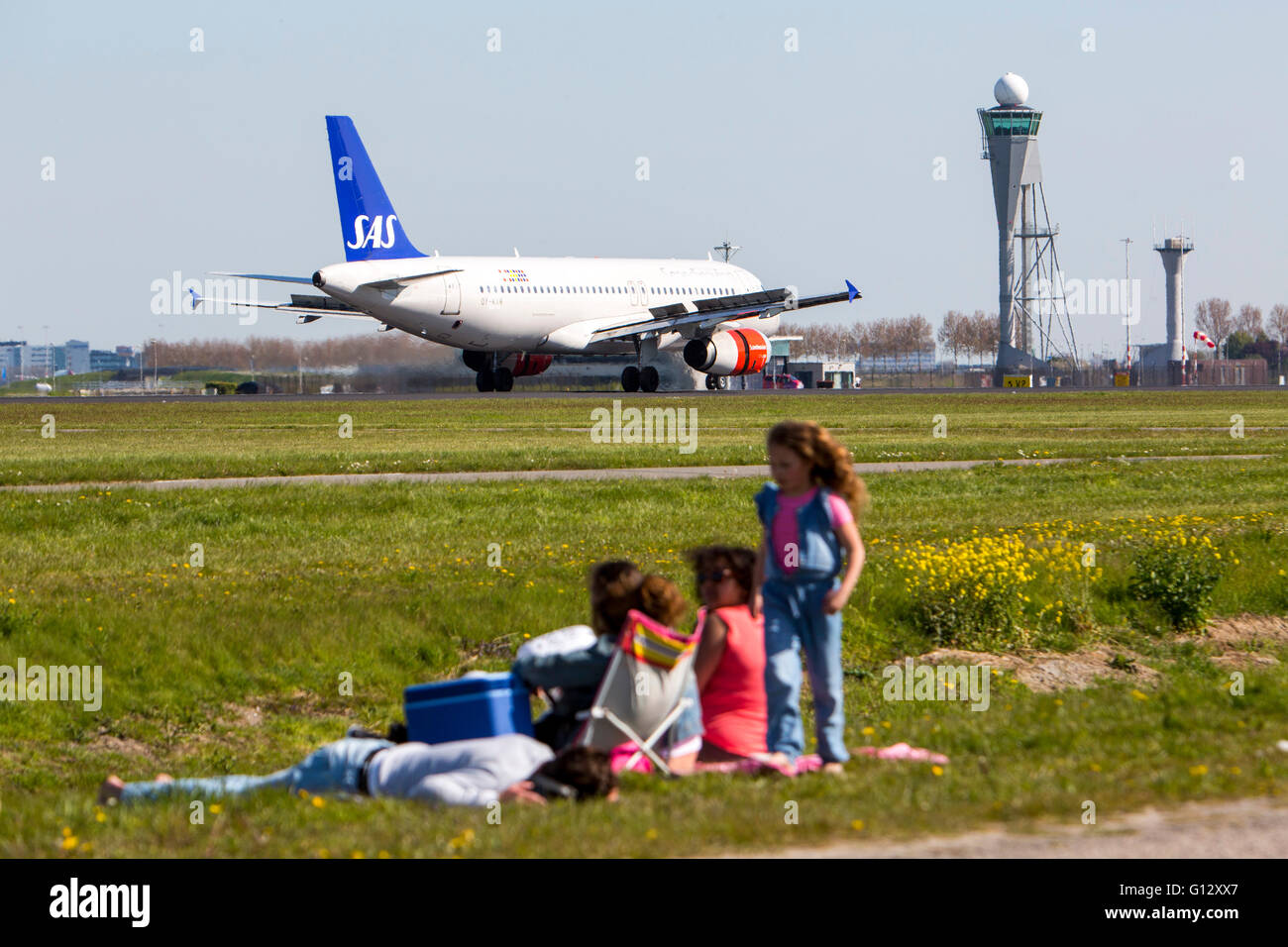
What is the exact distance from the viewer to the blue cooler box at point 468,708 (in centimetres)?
840

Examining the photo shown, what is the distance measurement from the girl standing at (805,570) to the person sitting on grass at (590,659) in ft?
2.51

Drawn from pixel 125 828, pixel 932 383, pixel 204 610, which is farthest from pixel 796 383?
pixel 125 828

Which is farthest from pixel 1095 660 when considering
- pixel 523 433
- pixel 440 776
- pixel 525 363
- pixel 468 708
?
pixel 525 363

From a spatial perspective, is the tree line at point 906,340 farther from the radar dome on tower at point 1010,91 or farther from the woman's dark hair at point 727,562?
the woman's dark hair at point 727,562

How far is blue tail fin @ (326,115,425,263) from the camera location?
55.8 m

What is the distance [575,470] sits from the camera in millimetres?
A: 27234

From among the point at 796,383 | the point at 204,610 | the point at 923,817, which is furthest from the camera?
the point at 796,383

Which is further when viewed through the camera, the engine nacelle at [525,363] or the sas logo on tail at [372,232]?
the engine nacelle at [525,363]

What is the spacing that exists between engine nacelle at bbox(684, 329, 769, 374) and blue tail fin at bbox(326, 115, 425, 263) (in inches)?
486

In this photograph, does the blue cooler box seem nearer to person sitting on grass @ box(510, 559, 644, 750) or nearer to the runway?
person sitting on grass @ box(510, 559, 644, 750)

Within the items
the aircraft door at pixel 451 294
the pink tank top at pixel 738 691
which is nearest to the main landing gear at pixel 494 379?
the aircraft door at pixel 451 294
